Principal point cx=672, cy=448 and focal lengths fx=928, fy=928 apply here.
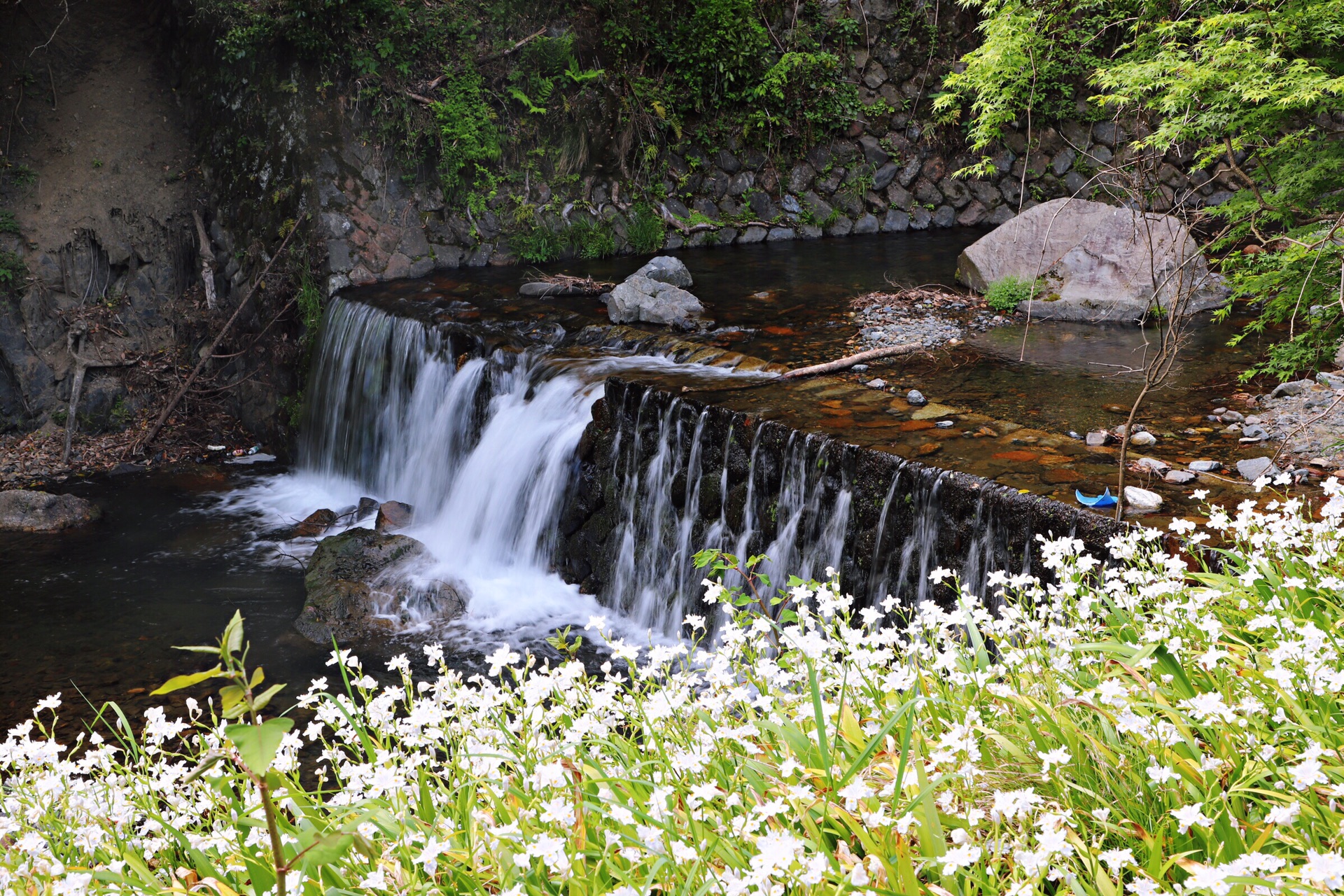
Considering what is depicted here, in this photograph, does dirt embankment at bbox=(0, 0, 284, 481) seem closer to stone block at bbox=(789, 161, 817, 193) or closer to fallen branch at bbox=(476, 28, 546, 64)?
fallen branch at bbox=(476, 28, 546, 64)

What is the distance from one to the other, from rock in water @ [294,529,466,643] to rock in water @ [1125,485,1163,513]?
4.25 m

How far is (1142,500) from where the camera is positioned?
399cm

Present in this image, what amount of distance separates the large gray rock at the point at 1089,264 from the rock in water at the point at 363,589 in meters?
5.49

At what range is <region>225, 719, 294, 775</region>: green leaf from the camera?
1.13m

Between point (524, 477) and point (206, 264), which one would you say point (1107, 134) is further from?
point (206, 264)

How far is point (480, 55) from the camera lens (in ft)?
37.9

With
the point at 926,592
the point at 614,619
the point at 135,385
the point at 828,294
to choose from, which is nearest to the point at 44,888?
the point at 926,592

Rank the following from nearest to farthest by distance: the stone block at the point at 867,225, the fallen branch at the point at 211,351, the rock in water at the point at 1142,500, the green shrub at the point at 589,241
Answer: the rock in water at the point at 1142,500, the fallen branch at the point at 211,351, the green shrub at the point at 589,241, the stone block at the point at 867,225

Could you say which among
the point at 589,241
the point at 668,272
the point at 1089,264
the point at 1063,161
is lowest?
the point at 668,272

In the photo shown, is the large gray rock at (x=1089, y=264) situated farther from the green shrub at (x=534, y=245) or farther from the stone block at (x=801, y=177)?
the green shrub at (x=534, y=245)

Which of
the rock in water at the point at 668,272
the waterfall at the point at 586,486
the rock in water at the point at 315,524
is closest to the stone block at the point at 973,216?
the rock in water at the point at 668,272

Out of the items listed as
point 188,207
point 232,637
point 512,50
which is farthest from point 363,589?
point 512,50

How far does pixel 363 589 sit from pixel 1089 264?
667cm

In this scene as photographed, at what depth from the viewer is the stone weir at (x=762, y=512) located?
429 cm
